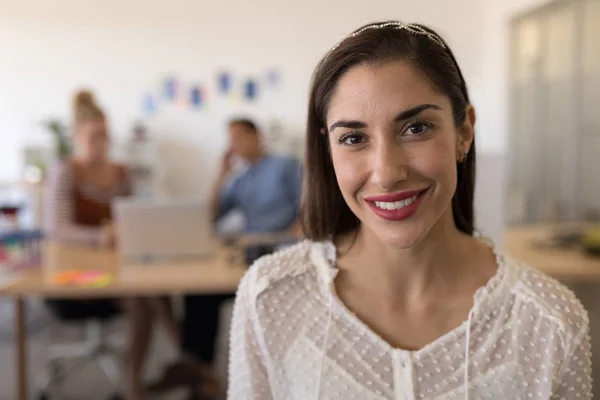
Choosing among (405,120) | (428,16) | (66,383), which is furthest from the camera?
(428,16)

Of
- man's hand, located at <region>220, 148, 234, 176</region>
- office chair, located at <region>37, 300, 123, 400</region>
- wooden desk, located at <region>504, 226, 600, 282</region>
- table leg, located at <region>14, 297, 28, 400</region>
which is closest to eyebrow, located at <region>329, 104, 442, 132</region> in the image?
wooden desk, located at <region>504, 226, 600, 282</region>

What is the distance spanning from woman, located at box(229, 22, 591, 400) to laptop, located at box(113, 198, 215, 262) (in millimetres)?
1351

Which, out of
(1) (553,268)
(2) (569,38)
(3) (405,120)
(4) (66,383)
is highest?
(2) (569,38)

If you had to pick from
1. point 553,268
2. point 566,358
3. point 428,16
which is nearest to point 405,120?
point 566,358

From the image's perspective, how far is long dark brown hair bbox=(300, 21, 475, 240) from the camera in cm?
102

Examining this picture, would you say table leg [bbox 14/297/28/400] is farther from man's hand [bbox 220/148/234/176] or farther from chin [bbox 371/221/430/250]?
chin [bbox 371/221/430/250]

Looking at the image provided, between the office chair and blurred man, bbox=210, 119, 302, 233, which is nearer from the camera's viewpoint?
the office chair

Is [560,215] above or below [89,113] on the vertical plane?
below

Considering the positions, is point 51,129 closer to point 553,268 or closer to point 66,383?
point 66,383

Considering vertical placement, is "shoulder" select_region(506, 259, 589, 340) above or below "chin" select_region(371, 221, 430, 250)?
below

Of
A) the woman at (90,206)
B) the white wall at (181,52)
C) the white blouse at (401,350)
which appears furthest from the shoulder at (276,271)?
the white wall at (181,52)

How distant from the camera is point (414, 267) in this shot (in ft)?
3.77

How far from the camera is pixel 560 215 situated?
14.8 ft

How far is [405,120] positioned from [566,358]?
0.48m
